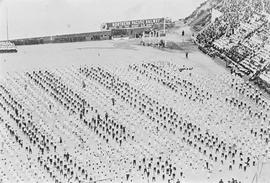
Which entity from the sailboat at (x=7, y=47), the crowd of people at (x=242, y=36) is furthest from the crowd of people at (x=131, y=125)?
the sailboat at (x=7, y=47)

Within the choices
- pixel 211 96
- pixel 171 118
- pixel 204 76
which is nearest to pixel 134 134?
pixel 171 118

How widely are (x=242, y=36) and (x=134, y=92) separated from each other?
1436 cm

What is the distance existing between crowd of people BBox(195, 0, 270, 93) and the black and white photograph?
12 cm

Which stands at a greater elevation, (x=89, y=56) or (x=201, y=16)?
(x=201, y=16)

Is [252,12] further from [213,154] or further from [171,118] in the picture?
[213,154]

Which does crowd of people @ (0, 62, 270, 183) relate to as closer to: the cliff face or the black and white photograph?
the black and white photograph

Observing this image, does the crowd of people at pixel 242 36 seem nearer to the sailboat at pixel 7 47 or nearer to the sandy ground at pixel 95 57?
the sandy ground at pixel 95 57

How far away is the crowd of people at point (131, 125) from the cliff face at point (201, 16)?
1216 cm

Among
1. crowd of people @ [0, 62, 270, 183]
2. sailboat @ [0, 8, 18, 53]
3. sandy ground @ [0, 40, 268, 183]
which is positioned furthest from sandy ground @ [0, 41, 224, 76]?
crowd of people @ [0, 62, 270, 183]

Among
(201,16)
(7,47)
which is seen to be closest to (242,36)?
(201,16)

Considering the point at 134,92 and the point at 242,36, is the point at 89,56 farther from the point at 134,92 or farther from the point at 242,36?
the point at 242,36

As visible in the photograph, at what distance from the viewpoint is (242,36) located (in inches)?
2301

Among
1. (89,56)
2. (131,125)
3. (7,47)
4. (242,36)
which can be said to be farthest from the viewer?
(242,36)

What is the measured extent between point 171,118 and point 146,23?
71.9ft
